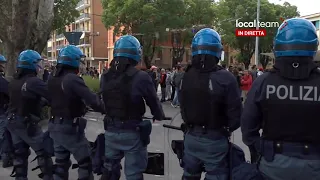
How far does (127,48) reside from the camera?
4273 mm

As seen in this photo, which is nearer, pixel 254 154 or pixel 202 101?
pixel 254 154

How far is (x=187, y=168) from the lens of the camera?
3646 mm

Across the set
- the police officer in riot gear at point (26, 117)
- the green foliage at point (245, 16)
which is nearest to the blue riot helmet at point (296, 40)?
the police officer in riot gear at point (26, 117)

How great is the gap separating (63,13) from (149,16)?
12.4m

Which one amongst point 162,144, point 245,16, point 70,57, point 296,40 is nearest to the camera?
point 296,40

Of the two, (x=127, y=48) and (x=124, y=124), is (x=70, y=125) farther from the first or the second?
(x=127, y=48)

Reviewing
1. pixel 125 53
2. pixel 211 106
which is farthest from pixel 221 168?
pixel 125 53

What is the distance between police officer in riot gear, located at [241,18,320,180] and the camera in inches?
104

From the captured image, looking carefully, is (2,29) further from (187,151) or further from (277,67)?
(277,67)

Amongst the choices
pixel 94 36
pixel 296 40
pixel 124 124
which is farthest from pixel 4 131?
pixel 94 36

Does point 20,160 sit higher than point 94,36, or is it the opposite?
point 94,36

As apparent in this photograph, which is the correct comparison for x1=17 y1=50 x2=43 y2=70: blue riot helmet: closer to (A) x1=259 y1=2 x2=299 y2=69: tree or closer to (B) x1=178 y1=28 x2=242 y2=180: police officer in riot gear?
(B) x1=178 y1=28 x2=242 y2=180: police officer in riot gear

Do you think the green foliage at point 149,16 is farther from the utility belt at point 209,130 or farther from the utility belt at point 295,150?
the utility belt at point 295,150

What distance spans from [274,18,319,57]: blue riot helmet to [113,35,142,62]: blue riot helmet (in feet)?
6.05
